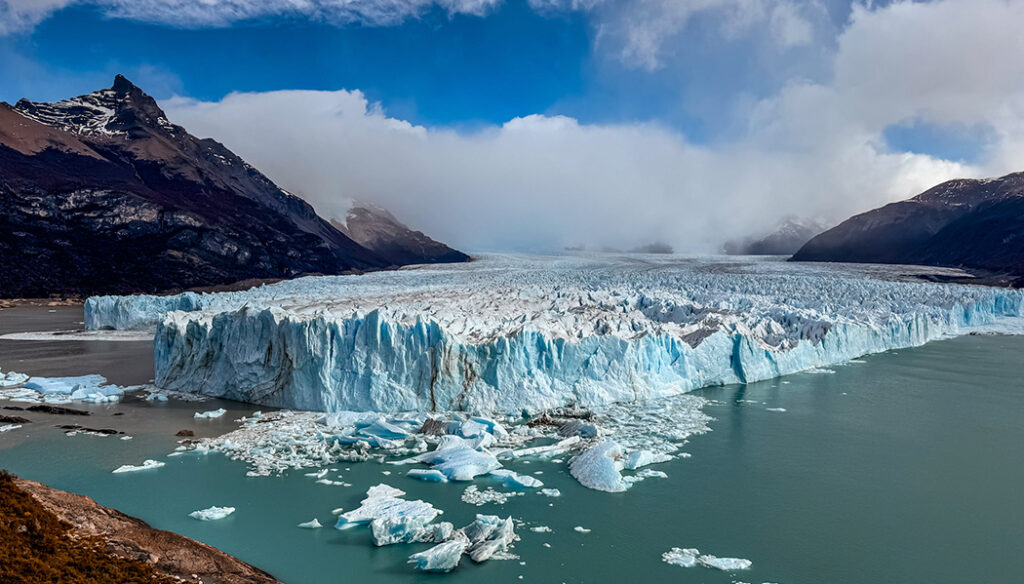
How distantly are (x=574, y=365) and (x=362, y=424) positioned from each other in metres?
3.88

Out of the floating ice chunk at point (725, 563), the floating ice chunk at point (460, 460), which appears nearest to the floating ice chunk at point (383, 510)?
A: the floating ice chunk at point (460, 460)

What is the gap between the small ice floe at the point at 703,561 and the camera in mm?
5125

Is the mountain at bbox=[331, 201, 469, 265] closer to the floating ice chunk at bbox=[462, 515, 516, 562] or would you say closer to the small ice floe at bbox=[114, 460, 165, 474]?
the small ice floe at bbox=[114, 460, 165, 474]

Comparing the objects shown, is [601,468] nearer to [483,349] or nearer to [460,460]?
[460,460]

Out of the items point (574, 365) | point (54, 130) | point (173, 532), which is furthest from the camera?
point (54, 130)

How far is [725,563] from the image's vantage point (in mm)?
5168

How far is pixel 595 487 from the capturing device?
6.74 m

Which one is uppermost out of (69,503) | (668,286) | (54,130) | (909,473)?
(54,130)

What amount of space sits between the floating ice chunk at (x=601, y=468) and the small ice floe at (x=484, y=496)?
879 mm

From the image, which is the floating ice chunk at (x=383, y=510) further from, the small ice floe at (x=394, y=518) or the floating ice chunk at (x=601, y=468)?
the floating ice chunk at (x=601, y=468)

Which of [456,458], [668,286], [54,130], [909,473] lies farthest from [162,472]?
[54,130]

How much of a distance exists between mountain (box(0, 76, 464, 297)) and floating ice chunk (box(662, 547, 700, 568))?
119ft

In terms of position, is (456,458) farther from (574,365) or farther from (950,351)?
(950,351)

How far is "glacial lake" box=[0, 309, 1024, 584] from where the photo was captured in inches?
203
